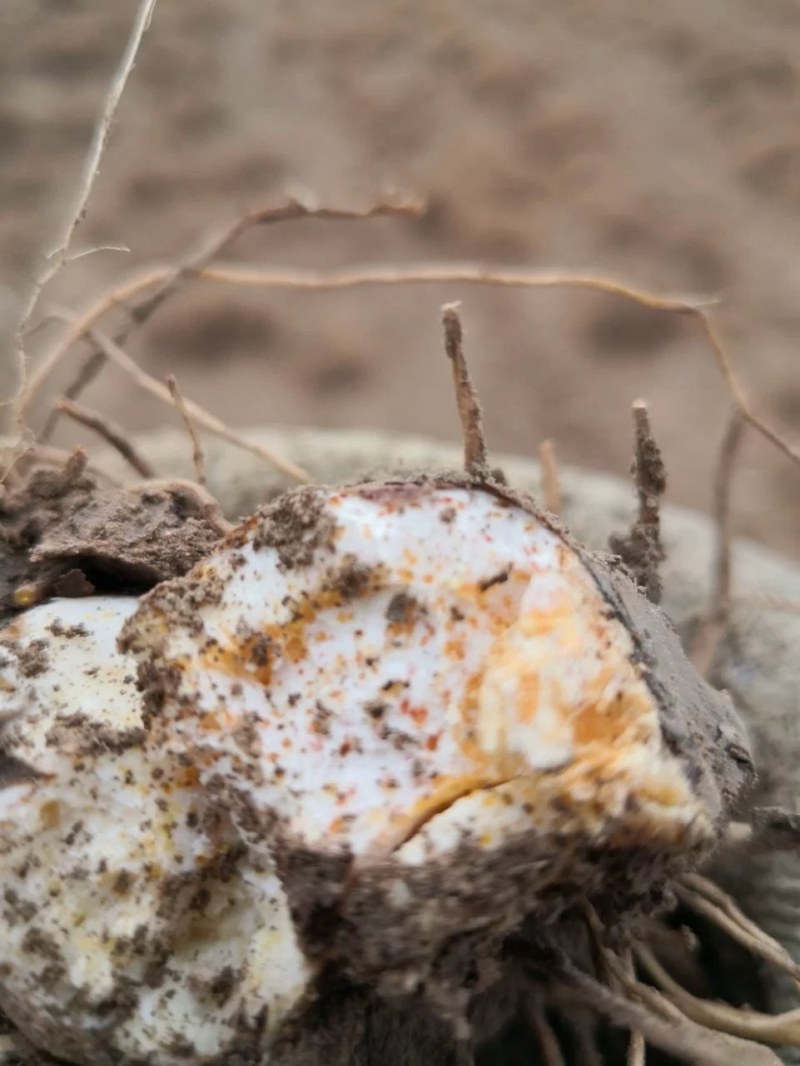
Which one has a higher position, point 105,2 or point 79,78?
point 105,2

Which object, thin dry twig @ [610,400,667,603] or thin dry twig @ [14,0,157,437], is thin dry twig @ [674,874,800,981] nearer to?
thin dry twig @ [610,400,667,603]

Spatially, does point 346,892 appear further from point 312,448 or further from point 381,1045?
point 312,448

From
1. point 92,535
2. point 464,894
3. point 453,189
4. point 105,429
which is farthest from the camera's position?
point 453,189

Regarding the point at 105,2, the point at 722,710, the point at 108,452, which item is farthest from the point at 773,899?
the point at 105,2

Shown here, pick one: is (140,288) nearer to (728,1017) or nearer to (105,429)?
(105,429)

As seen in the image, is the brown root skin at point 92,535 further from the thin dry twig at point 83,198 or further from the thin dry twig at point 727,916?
the thin dry twig at point 727,916

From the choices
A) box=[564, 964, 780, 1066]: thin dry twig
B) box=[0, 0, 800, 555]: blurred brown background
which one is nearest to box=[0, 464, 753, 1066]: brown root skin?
box=[564, 964, 780, 1066]: thin dry twig

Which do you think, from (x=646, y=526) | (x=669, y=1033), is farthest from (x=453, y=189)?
(x=669, y=1033)
